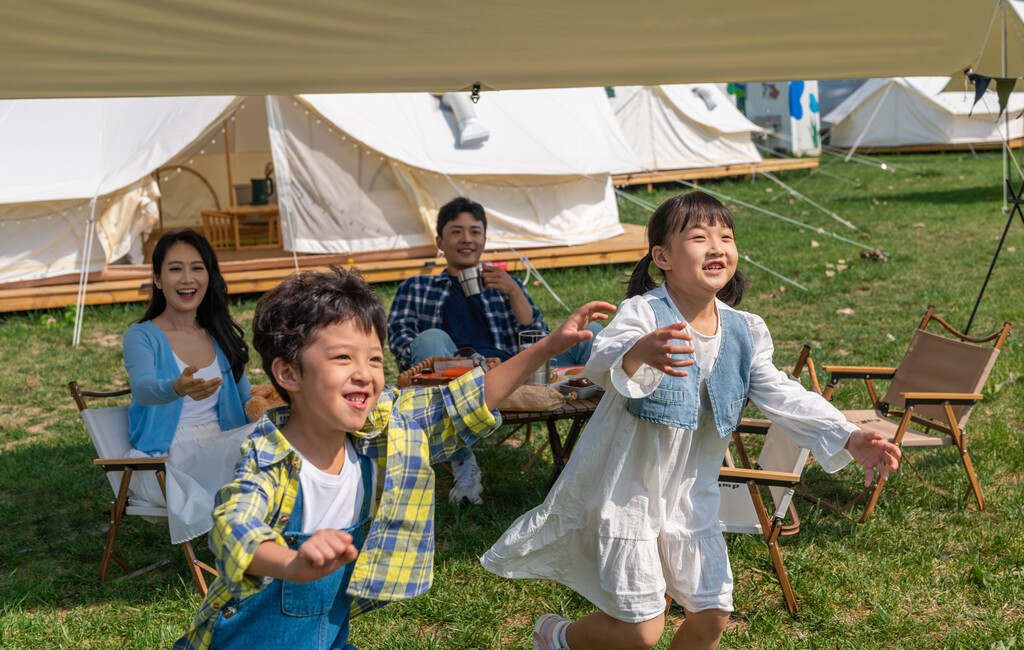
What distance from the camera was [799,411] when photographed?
2.71 meters

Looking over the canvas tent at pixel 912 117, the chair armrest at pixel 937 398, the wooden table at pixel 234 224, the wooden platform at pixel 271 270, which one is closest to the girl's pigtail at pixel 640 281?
the chair armrest at pixel 937 398

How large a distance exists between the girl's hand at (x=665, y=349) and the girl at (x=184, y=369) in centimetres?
208

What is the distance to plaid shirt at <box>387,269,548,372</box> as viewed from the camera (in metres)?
4.91

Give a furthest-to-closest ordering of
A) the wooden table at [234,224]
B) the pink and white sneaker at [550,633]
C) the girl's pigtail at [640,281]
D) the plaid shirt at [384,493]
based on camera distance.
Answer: the wooden table at [234,224] < the girl's pigtail at [640,281] < the pink and white sneaker at [550,633] < the plaid shirt at [384,493]

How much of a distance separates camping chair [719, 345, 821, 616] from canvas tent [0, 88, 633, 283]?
5.50 m

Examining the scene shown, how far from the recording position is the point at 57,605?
3.75 meters

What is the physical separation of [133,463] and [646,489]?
216cm

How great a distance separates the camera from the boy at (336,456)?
6.23 feet

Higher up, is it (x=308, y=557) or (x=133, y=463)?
(x=308, y=557)

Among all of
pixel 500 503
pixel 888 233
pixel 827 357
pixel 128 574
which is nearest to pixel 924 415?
pixel 827 357

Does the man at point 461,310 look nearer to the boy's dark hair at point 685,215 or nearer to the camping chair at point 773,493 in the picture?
the camping chair at point 773,493

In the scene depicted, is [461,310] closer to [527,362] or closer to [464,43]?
[464,43]

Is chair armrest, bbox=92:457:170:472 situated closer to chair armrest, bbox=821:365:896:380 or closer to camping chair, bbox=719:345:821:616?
camping chair, bbox=719:345:821:616

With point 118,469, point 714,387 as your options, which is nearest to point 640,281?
point 714,387
